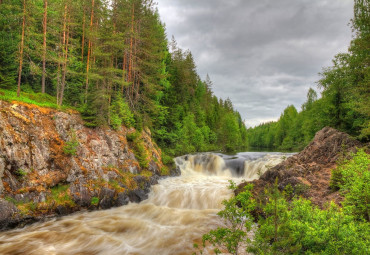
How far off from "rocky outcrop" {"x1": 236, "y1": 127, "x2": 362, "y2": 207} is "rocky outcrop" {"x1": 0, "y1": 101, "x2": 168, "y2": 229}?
893 centimetres

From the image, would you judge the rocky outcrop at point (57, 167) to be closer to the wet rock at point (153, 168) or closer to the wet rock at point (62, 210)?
the wet rock at point (62, 210)

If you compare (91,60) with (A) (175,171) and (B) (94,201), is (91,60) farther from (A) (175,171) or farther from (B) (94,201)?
(B) (94,201)

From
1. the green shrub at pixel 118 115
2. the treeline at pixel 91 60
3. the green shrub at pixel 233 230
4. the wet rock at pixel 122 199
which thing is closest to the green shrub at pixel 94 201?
the wet rock at pixel 122 199

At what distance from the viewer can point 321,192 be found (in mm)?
9719

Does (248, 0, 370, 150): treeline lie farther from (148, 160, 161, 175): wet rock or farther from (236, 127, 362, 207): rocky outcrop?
(148, 160, 161, 175): wet rock

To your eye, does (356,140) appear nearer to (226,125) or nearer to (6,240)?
(6,240)

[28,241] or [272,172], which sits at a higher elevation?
[272,172]

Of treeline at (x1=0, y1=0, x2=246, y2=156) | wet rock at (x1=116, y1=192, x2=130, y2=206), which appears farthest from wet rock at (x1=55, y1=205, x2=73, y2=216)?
treeline at (x1=0, y1=0, x2=246, y2=156)

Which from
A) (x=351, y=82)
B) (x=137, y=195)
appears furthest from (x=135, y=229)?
(x=351, y=82)

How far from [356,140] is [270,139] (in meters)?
85.5

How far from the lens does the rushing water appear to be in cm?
844

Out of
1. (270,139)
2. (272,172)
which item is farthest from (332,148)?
(270,139)

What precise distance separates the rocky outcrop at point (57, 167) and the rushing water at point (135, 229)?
790 mm

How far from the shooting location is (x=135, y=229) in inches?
416
